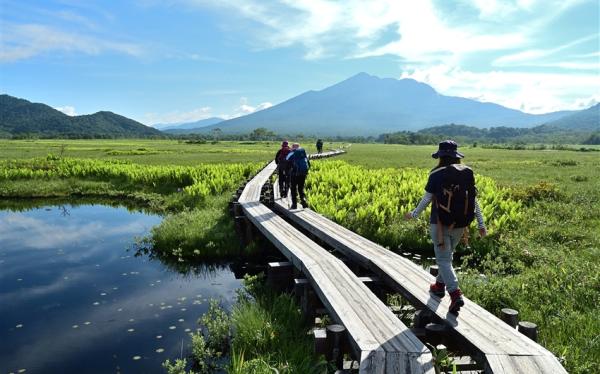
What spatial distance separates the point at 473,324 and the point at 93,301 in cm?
698

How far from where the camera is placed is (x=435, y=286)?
18.1 feet

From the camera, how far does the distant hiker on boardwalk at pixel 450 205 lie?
493 centimetres

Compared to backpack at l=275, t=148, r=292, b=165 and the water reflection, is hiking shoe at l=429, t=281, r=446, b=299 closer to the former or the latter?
the water reflection

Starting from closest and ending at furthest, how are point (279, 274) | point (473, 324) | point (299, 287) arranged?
point (473, 324) → point (299, 287) → point (279, 274)

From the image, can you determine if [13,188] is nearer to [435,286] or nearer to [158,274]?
[158,274]

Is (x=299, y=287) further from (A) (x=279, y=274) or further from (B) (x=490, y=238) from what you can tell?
(B) (x=490, y=238)

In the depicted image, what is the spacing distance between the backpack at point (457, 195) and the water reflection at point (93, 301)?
14.2ft

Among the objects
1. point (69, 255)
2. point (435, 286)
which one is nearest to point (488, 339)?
point (435, 286)

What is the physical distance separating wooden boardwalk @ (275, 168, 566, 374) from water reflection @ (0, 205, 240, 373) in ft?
10.7

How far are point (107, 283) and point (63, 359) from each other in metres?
3.38

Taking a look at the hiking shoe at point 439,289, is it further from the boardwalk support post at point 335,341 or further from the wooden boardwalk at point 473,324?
the boardwalk support post at point 335,341

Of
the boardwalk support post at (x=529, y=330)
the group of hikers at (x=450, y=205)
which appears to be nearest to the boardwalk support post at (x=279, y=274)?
the group of hikers at (x=450, y=205)

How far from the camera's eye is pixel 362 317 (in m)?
4.95

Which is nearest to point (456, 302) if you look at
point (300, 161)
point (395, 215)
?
point (300, 161)
